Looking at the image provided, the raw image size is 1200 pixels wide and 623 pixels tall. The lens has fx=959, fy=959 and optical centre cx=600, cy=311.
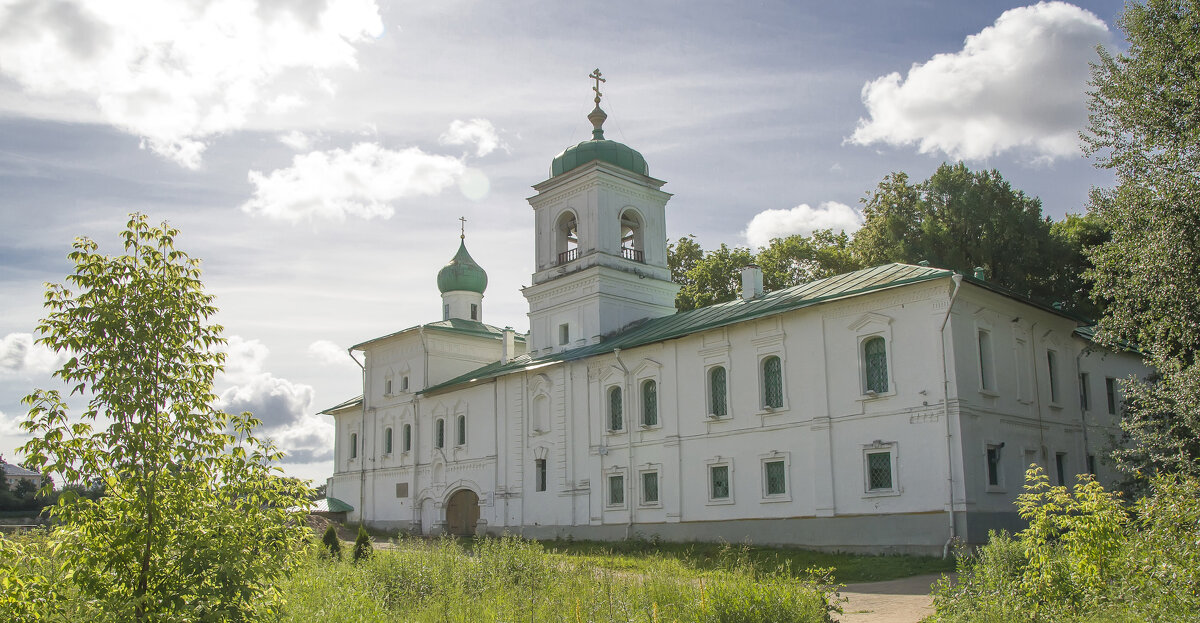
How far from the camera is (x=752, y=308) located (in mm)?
25922

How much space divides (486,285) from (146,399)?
35.3 m

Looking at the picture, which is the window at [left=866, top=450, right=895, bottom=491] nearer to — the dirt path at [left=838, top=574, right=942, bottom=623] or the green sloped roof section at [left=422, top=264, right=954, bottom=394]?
the green sloped roof section at [left=422, top=264, right=954, bottom=394]

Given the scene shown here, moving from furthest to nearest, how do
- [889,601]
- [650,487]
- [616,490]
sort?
[616,490], [650,487], [889,601]

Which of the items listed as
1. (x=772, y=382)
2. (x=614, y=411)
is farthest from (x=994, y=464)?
(x=614, y=411)

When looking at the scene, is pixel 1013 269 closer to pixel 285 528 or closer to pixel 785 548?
pixel 785 548

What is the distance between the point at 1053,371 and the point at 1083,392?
189cm

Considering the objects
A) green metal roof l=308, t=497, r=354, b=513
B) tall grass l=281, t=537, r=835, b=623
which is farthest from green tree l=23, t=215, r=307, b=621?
green metal roof l=308, t=497, r=354, b=513

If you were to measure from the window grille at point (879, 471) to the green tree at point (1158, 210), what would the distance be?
4.87m

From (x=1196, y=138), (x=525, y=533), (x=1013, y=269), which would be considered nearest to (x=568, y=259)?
(x=525, y=533)

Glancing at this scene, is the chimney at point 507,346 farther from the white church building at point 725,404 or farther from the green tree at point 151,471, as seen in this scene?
the green tree at point 151,471

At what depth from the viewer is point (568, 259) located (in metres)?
33.1

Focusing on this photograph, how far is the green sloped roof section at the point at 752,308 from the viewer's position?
73.9ft

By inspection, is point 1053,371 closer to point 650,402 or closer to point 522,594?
point 650,402

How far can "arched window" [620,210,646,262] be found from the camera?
33.1 metres
